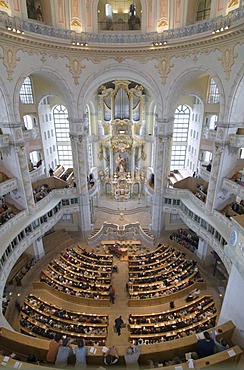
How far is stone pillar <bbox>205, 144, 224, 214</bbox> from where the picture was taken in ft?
51.2

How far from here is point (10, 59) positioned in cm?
1420

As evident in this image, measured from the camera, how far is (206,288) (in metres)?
16.0

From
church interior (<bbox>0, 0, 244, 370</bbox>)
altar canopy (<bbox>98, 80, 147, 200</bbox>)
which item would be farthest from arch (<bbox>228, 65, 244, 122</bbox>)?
altar canopy (<bbox>98, 80, 147, 200</bbox>)

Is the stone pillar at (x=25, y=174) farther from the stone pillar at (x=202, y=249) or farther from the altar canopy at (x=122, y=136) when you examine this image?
the stone pillar at (x=202, y=249)

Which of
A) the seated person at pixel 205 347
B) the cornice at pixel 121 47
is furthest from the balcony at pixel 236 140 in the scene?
the seated person at pixel 205 347

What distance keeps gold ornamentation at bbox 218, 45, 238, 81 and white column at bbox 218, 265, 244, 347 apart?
11.4m

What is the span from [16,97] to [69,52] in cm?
523

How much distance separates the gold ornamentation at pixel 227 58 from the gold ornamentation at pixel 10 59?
40.7 ft

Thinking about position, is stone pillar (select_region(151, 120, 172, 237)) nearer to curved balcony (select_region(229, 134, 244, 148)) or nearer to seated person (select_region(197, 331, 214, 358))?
curved balcony (select_region(229, 134, 244, 148))

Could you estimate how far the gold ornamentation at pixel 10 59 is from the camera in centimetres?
1390

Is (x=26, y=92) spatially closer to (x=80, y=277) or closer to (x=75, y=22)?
(x=75, y=22)

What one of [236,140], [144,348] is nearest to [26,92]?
[236,140]

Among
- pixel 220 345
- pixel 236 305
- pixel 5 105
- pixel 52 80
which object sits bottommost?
pixel 220 345

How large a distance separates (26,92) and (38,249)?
13.3 meters
